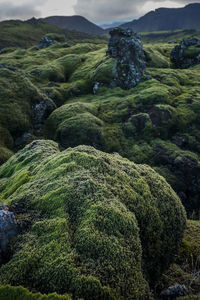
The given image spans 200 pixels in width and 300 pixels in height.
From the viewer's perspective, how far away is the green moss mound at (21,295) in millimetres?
4012

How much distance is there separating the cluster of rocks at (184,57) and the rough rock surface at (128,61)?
42.1 ft

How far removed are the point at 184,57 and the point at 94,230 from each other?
4755cm

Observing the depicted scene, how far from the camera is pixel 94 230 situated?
18.0 ft

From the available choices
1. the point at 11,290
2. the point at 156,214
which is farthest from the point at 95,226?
the point at 156,214

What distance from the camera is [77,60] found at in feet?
159

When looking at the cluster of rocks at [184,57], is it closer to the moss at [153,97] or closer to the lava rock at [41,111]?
the moss at [153,97]

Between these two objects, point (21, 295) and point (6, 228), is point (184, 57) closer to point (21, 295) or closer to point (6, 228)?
point (6, 228)

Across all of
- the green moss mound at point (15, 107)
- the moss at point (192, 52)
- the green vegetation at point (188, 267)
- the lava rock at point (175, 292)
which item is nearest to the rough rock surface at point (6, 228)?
the lava rock at point (175, 292)

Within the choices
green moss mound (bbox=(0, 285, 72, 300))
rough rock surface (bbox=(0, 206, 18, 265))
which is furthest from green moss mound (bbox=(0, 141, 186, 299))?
green moss mound (bbox=(0, 285, 72, 300))

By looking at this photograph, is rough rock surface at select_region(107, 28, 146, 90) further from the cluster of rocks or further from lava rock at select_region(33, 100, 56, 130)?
the cluster of rocks

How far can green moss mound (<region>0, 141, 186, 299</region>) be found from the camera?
467cm

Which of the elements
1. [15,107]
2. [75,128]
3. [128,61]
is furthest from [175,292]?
[128,61]

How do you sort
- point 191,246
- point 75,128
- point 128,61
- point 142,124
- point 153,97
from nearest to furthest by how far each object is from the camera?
point 191,246, point 75,128, point 142,124, point 153,97, point 128,61

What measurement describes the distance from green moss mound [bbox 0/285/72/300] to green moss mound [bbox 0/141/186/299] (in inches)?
13.1
